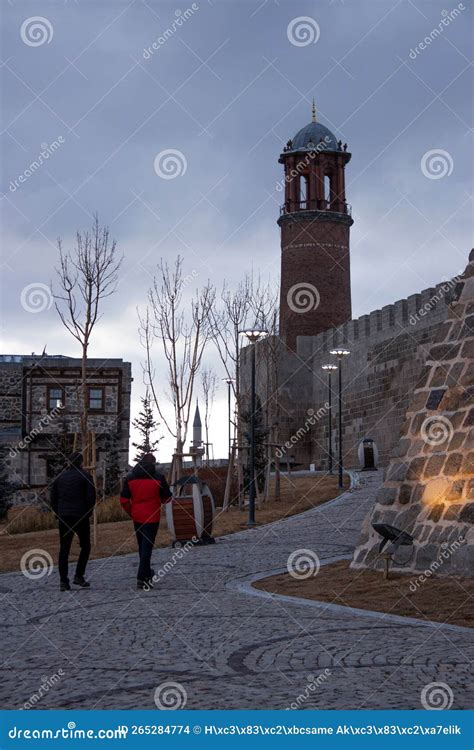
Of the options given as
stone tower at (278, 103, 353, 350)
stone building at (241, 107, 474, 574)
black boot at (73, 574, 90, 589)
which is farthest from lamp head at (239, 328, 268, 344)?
stone tower at (278, 103, 353, 350)

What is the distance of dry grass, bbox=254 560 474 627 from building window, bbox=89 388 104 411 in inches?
1286

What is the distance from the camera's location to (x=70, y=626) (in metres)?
9.09

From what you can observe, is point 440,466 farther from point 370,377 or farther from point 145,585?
point 370,377

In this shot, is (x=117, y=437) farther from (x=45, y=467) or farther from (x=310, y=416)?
(x=310, y=416)

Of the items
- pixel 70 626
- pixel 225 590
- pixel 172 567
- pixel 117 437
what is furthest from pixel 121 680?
pixel 117 437

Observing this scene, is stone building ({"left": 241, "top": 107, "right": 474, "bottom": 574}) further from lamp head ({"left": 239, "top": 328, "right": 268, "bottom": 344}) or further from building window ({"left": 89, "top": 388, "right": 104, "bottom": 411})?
building window ({"left": 89, "top": 388, "right": 104, "bottom": 411})

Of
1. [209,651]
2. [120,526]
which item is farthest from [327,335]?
Answer: [209,651]

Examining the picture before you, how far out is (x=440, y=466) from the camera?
40.1ft

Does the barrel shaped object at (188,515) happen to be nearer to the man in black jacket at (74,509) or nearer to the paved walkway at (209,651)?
the paved walkway at (209,651)

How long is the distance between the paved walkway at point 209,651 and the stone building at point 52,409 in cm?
3177

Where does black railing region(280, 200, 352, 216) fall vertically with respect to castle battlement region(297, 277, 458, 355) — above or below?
above

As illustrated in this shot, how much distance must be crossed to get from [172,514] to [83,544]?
5.37 meters

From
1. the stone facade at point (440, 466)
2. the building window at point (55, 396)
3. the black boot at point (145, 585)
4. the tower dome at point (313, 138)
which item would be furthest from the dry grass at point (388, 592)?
the tower dome at point (313, 138)

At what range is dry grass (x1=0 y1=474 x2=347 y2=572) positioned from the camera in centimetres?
1848
